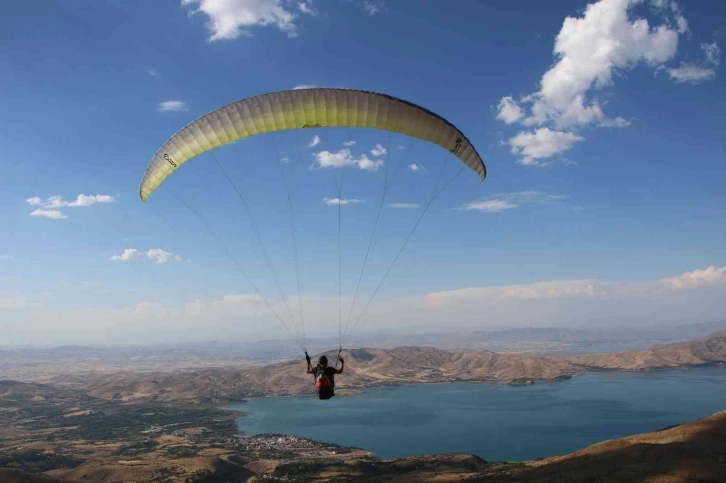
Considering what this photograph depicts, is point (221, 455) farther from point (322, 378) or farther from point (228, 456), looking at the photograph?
point (322, 378)

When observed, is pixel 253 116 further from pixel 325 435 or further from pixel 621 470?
pixel 325 435

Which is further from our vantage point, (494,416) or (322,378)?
(494,416)

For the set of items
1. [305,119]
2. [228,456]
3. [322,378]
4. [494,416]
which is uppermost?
[305,119]

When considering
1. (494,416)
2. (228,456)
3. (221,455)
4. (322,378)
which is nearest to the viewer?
(322,378)

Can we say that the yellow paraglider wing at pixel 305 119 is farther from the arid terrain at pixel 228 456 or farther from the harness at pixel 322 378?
the arid terrain at pixel 228 456

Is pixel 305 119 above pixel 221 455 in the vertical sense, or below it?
above

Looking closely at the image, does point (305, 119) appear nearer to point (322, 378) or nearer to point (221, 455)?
point (322, 378)

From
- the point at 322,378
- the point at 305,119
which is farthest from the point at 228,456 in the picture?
the point at 305,119

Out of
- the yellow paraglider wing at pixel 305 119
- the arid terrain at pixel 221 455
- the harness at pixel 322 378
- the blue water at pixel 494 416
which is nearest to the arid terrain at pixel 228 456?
the arid terrain at pixel 221 455

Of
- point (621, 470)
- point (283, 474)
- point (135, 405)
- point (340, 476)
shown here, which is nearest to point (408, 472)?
point (340, 476)

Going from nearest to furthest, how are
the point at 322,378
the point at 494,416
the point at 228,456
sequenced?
the point at 322,378 < the point at 228,456 < the point at 494,416

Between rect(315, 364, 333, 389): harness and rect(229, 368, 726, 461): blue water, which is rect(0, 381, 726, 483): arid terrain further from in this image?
rect(315, 364, 333, 389): harness
